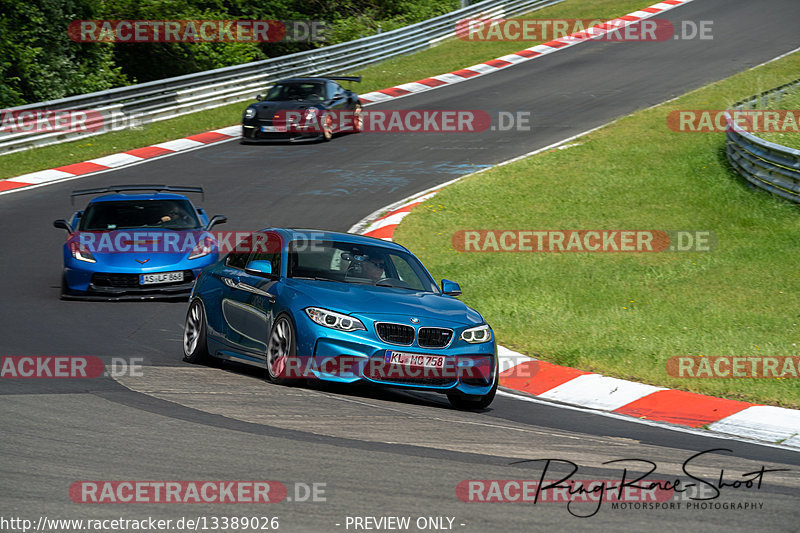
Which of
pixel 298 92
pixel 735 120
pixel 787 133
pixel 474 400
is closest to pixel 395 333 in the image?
pixel 474 400

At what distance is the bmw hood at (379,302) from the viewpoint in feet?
29.3

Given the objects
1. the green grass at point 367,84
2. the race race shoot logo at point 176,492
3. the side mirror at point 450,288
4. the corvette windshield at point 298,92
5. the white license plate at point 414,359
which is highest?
the race race shoot logo at point 176,492

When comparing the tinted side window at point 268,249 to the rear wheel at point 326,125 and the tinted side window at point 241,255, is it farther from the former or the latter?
the rear wheel at point 326,125

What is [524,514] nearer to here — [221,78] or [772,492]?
[772,492]

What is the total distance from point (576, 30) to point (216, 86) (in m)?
14.9

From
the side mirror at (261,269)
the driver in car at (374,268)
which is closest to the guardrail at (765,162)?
the driver in car at (374,268)

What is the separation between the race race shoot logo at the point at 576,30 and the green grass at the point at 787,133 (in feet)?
43.0

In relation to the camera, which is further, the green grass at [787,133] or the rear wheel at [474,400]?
the green grass at [787,133]

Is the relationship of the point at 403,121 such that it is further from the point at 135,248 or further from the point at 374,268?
the point at 374,268

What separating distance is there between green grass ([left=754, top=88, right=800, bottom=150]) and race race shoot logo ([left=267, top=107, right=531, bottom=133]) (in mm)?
5768

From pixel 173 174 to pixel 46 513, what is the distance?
1697 centimetres

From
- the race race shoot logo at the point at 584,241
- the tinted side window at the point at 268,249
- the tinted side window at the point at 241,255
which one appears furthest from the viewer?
the race race shoot logo at the point at 584,241

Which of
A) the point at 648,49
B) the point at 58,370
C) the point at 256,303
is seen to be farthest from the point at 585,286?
the point at 648,49

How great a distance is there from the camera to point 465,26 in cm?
3872
